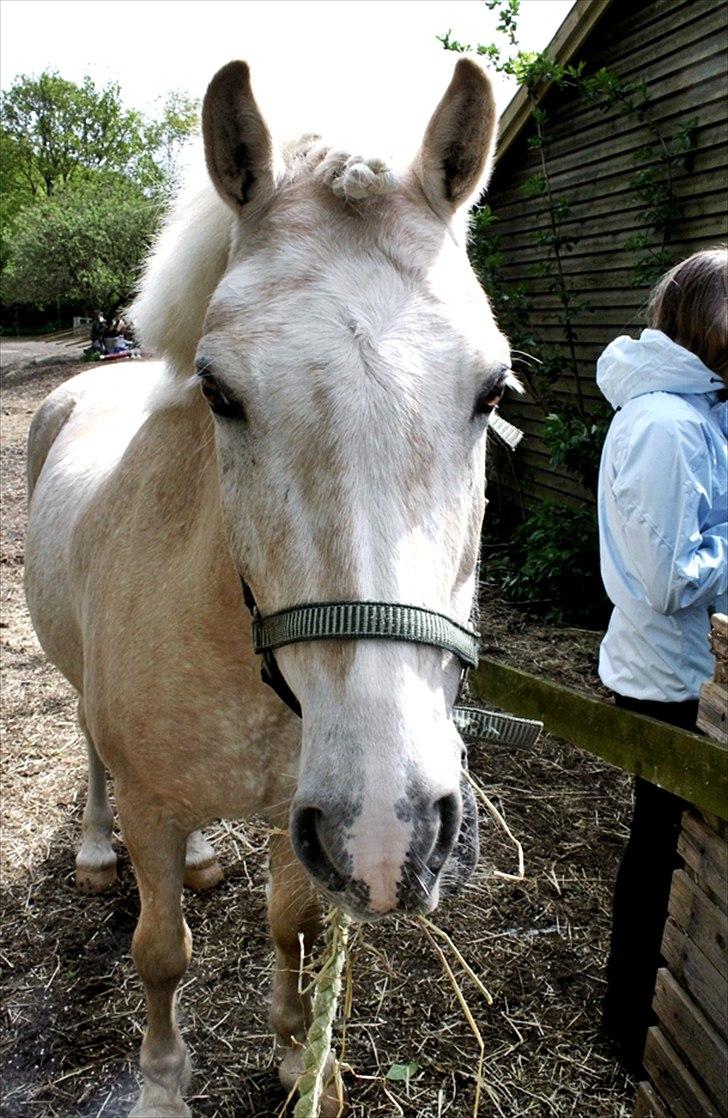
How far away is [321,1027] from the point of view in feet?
4.66

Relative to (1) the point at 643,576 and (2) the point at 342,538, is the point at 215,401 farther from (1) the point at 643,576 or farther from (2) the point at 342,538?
(1) the point at 643,576

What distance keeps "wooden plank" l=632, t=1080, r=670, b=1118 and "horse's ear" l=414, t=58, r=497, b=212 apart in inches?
79.1

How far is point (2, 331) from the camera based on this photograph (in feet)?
133

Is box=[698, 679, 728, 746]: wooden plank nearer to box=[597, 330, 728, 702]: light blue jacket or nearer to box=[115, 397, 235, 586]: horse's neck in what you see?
box=[597, 330, 728, 702]: light blue jacket

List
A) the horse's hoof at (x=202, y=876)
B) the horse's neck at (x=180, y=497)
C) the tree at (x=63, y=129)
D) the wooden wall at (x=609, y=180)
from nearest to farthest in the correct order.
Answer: the horse's neck at (x=180, y=497), the horse's hoof at (x=202, y=876), the wooden wall at (x=609, y=180), the tree at (x=63, y=129)

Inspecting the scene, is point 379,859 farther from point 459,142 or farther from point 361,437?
point 459,142

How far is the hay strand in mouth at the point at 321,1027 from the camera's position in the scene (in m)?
1.36

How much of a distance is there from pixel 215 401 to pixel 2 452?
38.2ft

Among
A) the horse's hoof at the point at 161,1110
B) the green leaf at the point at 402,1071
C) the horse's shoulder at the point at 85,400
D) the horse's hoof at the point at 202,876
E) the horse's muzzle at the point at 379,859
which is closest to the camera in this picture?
the horse's muzzle at the point at 379,859

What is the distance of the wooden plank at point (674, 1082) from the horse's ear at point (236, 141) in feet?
6.58

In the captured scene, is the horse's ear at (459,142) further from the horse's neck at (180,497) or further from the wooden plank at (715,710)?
the wooden plank at (715,710)

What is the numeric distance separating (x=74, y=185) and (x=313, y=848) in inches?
1410

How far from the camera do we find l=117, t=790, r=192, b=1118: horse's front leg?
205cm

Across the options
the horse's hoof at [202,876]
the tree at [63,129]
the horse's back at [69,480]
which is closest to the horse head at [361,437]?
the horse's back at [69,480]
